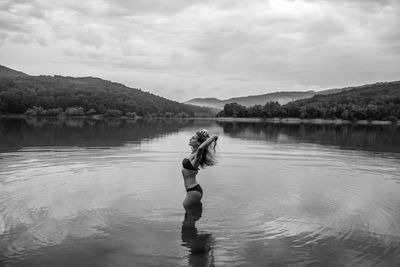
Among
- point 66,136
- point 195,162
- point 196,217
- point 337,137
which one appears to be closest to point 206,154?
point 195,162

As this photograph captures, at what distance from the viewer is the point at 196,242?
33.9 feet

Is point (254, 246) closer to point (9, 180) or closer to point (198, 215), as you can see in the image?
point (198, 215)

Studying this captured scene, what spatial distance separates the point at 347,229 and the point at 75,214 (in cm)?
886

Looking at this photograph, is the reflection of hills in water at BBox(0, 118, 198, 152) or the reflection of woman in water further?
the reflection of hills in water at BBox(0, 118, 198, 152)

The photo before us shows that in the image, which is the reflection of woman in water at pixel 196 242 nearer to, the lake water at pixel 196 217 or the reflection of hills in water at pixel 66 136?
the lake water at pixel 196 217

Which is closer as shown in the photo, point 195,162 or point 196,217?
point 196,217

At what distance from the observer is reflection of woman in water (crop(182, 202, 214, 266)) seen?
9.14m

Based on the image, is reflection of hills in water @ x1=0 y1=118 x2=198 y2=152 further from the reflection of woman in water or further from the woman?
the reflection of woman in water

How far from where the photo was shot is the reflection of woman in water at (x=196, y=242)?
914cm

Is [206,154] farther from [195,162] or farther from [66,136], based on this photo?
[66,136]

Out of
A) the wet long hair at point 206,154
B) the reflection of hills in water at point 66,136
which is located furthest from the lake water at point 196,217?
the reflection of hills in water at point 66,136

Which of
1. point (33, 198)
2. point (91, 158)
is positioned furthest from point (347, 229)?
point (91, 158)

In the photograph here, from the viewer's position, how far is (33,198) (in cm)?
1462

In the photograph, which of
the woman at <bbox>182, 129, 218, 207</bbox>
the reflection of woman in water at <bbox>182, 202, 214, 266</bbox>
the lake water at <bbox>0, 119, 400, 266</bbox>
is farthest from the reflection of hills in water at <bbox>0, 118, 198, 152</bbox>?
the reflection of woman in water at <bbox>182, 202, 214, 266</bbox>
